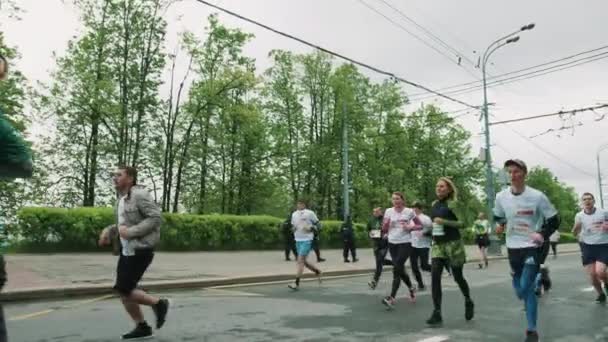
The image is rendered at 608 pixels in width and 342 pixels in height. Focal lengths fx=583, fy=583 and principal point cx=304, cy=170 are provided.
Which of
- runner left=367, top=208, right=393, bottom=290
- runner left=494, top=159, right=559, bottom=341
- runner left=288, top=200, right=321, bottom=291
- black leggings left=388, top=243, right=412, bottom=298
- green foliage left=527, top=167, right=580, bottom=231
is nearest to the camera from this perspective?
runner left=494, top=159, right=559, bottom=341

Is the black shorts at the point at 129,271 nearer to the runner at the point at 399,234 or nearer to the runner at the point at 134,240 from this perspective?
the runner at the point at 134,240

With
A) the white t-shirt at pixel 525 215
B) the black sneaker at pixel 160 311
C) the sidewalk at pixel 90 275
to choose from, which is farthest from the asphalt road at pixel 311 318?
the white t-shirt at pixel 525 215

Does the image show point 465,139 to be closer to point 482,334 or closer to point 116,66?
point 116,66

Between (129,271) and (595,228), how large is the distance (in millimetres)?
6878

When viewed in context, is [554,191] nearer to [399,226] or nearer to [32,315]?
[399,226]

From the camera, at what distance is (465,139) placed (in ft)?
175

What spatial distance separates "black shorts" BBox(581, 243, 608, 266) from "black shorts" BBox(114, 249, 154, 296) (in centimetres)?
665

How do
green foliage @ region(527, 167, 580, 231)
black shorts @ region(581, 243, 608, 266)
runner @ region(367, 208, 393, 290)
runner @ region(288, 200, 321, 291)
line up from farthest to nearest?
green foliage @ region(527, 167, 580, 231) < runner @ region(367, 208, 393, 290) < runner @ region(288, 200, 321, 291) < black shorts @ region(581, 243, 608, 266)

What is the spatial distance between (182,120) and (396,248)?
26839 millimetres

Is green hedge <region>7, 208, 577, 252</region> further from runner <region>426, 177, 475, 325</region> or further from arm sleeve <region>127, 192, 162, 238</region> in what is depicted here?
runner <region>426, 177, 475, 325</region>

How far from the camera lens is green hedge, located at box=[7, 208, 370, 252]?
58.5 ft

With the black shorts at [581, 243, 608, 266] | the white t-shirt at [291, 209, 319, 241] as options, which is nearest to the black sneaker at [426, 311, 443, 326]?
the black shorts at [581, 243, 608, 266]

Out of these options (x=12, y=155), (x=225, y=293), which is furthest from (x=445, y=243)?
(x=12, y=155)

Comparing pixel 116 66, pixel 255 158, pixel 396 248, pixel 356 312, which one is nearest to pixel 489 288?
pixel 396 248
